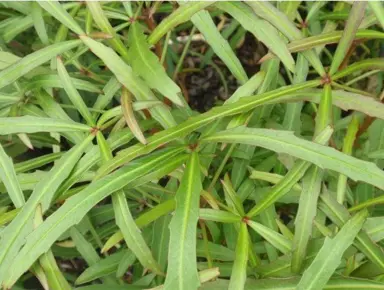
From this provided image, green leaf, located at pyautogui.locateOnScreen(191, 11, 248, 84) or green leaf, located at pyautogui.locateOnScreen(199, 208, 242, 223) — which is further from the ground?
green leaf, located at pyautogui.locateOnScreen(191, 11, 248, 84)

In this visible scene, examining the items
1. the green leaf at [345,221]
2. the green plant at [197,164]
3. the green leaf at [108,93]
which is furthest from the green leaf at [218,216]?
the green leaf at [108,93]

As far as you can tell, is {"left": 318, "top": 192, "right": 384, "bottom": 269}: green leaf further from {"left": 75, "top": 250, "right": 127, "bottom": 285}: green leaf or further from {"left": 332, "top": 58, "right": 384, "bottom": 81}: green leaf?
{"left": 75, "top": 250, "right": 127, "bottom": 285}: green leaf

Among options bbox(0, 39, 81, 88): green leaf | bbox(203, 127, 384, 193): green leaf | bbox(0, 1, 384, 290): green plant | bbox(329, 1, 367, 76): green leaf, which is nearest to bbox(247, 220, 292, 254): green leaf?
bbox(0, 1, 384, 290): green plant

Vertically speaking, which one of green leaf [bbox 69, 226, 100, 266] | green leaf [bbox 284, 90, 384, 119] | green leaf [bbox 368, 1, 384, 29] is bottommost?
green leaf [bbox 69, 226, 100, 266]

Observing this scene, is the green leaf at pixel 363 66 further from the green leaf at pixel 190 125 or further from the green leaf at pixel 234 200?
Result: the green leaf at pixel 234 200

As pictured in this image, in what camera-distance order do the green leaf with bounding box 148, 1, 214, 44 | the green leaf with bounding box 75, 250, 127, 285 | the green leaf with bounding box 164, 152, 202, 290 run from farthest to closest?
the green leaf with bounding box 75, 250, 127, 285 → the green leaf with bounding box 148, 1, 214, 44 → the green leaf with bounding box 164, 152, 202, 290

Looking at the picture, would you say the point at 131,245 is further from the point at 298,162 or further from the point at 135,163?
the point at 298,162

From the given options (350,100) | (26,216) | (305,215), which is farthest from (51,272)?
(350,100)
